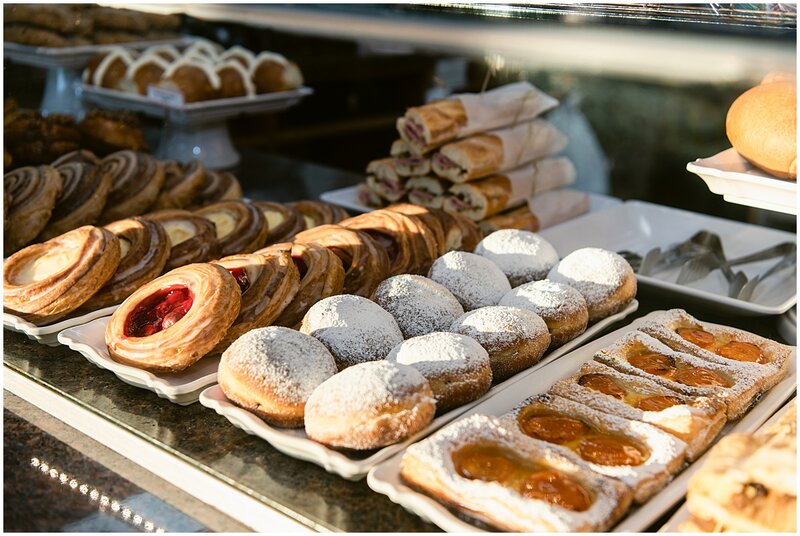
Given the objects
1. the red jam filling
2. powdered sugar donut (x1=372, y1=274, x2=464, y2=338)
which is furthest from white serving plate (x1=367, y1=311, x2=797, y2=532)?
the red jam filling

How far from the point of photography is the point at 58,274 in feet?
6.22

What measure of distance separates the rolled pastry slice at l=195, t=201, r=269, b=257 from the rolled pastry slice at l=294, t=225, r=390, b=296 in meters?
0.20

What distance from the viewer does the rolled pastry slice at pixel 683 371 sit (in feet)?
5.02

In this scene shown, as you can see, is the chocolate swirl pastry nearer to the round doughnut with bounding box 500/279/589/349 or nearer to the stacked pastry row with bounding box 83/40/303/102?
the stacked pastry row with bounding box 83/40/303/102

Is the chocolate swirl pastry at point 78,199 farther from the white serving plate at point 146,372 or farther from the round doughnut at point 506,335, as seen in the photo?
the round doughnut at point 506,335

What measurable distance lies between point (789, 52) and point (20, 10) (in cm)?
350

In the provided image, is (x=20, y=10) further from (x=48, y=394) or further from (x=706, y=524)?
(x=706, y=524)

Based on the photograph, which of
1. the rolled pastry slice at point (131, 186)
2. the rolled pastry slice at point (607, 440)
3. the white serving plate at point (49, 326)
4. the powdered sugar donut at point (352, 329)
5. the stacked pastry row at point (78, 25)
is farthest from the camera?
the stacked pastry row at point (78, 25)

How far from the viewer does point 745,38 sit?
250 cm

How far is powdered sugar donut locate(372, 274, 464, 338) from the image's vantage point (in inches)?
69.2

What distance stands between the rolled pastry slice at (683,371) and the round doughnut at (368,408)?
1.59ft

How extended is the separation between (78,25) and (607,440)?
366cm

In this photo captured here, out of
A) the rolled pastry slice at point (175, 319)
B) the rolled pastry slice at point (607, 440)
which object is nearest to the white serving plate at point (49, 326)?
the rolled pastry slice at point (175, 319)

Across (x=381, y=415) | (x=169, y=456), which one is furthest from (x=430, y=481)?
(x=169, y=456)
